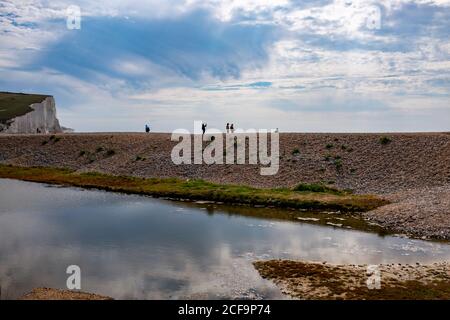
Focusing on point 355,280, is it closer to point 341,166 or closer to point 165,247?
point 165,247

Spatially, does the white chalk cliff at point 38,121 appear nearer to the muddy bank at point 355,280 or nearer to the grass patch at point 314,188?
the grass patch at point 314,188

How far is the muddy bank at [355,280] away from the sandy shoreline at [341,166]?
9747mm

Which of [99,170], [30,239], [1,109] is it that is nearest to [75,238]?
[30,239]

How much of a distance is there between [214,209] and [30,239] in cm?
1845

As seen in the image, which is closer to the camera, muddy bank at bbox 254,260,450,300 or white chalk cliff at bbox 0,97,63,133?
muddy bank at bbox 254,260,450,300

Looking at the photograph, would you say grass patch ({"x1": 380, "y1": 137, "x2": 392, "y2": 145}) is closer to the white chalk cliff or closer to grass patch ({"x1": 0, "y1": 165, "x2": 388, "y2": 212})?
grass patch ({"x1": 0, "y1": 165, "x2": 388, "y2": 212})

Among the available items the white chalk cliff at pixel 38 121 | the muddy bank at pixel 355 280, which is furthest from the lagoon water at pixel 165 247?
the white chalk cliff at pixel 38 121

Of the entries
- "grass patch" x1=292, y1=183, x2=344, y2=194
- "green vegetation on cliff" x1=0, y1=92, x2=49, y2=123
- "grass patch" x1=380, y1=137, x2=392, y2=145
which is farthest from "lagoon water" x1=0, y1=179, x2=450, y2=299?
"green vegetation on cliff" x1=0, y1=92, x2=49, y2=123

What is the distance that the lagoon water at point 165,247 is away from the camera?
23.1m

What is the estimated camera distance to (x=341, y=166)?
58219mm

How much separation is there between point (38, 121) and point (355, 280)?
5843 inches

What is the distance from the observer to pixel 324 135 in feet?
229

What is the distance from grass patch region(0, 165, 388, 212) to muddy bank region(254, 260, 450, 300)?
58.0ft

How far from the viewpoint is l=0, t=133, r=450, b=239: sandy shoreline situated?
39.6m
